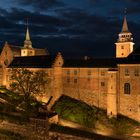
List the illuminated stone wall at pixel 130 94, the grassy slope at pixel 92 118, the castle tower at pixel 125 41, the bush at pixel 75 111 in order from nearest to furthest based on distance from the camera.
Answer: the grassy slope at pixel 92 118 < the illuminated stone wall at pixel 130 94 < the bush at pixel 75 111 < the castle tower at pixel 125 41

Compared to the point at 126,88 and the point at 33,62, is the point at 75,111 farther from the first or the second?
the point at 33,62

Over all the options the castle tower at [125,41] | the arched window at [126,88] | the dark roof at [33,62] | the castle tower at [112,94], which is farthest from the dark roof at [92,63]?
the castle tower at [125,41]

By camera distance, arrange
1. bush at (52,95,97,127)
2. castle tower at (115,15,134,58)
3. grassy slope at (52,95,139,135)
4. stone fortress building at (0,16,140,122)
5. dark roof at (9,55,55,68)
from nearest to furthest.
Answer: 1. grassy slope at (52,95,139,135)
2. stone fortress building at (0,16,140,122)
3. bush at (52,95,97,127)
4. dark roof at (9,55,55,68)
5. castle tower at (115,15,134,58)

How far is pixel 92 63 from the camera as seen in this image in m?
67.1

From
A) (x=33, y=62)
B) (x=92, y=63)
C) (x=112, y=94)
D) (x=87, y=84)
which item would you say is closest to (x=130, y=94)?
(x=112, y=94)

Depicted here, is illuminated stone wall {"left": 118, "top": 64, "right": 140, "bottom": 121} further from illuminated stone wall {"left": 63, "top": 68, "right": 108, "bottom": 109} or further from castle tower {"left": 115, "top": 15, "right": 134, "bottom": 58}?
castle tower {"left": 115, "top": 15, "right": 134, "bottom": 58}

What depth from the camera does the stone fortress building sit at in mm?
57094

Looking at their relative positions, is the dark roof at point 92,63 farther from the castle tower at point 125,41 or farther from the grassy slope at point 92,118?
the castle tower at point 125,41

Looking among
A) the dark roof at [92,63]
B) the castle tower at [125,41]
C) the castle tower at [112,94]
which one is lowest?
the castle tower at [112,94]

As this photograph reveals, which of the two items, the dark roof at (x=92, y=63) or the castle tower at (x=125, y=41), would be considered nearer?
the dark roof at (x=92, y=63)

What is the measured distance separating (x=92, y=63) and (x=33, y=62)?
18.9 meters

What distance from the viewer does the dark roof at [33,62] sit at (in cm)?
7450

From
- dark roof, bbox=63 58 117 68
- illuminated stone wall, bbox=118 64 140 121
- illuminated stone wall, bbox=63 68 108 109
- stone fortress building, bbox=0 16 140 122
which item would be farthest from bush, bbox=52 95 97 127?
dark roof, bbox=63 58 117 68

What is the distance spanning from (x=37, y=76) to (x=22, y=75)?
3025mm
